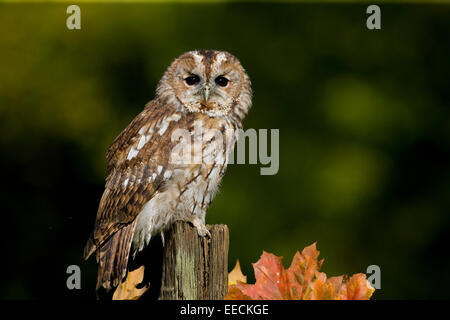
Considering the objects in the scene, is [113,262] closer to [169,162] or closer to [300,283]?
[169,162]

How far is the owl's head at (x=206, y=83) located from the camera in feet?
11.2

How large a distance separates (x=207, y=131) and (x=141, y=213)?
0.65m

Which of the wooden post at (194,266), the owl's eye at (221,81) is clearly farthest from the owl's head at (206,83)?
the wooden post at (194,266)

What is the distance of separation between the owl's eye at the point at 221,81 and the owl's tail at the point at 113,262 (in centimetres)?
113

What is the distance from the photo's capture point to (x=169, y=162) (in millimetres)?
3285

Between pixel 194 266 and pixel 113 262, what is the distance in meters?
0.82

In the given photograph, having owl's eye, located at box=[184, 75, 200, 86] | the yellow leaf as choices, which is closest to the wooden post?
the yellow leaf

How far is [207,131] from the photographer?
339cm

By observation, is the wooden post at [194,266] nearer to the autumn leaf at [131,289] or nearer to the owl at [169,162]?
the autumn leaf at [131,289]

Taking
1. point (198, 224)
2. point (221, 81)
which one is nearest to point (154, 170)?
point (198, 224)

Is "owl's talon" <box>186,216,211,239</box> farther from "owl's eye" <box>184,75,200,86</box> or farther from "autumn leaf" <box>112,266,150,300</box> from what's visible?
"owl's eye" <box>184,75,200,86</box>

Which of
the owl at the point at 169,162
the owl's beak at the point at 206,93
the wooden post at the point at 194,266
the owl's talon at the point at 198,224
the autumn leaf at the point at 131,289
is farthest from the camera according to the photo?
the owl's beak at the point at 206,93
